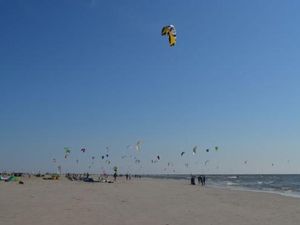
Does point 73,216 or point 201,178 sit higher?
point 201,178

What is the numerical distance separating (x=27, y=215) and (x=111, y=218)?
2.87 metres

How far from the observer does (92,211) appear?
1534cm

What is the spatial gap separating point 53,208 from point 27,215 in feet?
7.53

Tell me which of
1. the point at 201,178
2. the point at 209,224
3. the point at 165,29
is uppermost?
the point at 165,29

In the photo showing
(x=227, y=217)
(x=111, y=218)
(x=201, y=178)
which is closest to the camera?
(x=111, y=218)

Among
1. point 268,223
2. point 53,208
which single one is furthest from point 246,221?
point 53,208

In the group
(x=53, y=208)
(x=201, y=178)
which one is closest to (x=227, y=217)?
(x=53, y=208)

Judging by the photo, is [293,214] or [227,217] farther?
[293,214]

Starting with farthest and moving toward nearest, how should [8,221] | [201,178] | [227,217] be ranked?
[201,178], [227,217], [8,221]

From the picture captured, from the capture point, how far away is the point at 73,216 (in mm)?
13594

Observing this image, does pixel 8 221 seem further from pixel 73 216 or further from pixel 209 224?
pixel 209 224

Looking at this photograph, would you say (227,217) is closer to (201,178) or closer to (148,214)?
(148,214)

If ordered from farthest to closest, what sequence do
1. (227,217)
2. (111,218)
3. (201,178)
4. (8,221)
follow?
(201,178), (227,217), (111,218), (8,221)

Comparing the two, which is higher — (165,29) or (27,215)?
(165,29)
